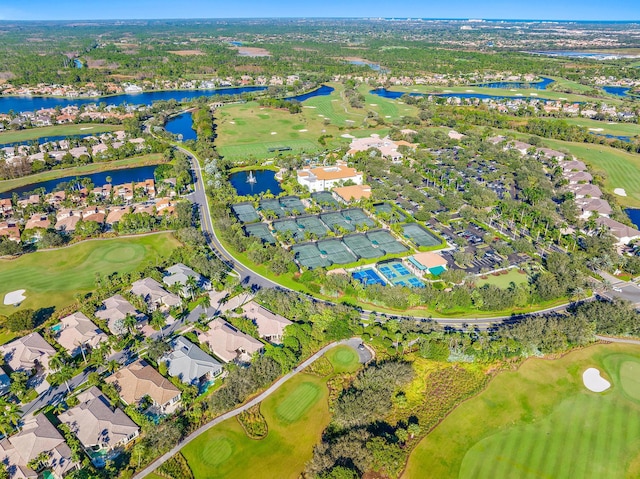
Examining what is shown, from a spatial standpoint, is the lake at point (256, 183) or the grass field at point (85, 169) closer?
the lake at point (256, 183)

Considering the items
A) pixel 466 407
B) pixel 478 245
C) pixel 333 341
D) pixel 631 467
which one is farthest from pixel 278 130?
pixel 631 467

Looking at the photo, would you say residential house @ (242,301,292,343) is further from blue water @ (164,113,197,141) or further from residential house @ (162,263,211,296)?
blue water @ (164,113,197,141)

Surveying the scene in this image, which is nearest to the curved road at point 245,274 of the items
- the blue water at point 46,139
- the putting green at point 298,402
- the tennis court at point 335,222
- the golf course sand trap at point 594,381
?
the golf course sand trap at point 594,381

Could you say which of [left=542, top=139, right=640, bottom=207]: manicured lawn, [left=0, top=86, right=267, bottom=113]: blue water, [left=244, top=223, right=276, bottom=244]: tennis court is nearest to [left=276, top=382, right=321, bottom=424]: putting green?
[left=244, top=223, right=276, bottom=244]: tennis court

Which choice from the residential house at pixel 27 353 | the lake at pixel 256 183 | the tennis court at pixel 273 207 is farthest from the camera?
the lake at pixel 256 183

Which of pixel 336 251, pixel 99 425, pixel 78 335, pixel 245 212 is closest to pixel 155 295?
pixel 78 335

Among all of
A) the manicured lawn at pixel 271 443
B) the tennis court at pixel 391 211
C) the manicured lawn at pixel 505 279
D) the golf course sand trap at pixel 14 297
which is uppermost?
the tennis court at pixel 391 211

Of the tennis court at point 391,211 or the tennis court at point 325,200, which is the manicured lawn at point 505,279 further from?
the tennis court at point 325,200

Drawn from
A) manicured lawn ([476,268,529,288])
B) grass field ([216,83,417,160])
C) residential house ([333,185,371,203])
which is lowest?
manicured lawn ([476,268,529,288])
